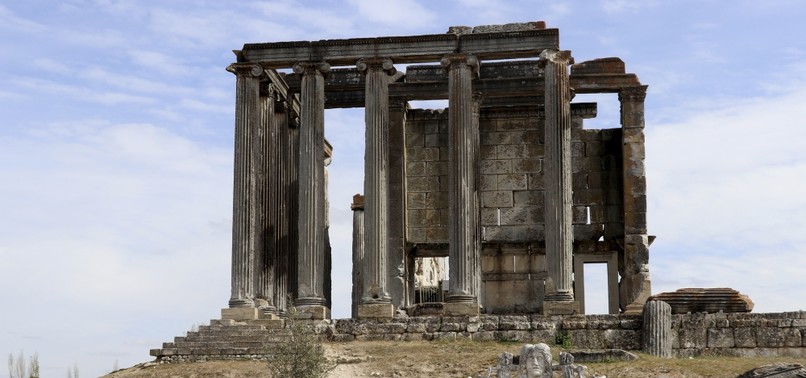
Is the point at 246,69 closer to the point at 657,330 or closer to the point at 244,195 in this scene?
the point at 244,195

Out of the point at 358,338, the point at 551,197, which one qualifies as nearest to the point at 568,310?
the point at 551,197

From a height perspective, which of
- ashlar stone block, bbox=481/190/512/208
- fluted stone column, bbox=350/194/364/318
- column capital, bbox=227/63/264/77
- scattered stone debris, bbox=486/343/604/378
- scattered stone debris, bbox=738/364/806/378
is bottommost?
scattered stone debris, bbox=738/364/806/378

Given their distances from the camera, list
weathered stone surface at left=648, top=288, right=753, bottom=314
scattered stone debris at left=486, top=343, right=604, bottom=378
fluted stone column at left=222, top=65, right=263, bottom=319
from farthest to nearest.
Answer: fluted stone column at left=222, top=65, right=263, bottom=319 < weathered stone surface at left=648, top=288, right=753, bottom=314 < scattered stone debris at left=486, top=343, right=604, bottom=378

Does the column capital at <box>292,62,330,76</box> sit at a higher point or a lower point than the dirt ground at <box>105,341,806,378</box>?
higher

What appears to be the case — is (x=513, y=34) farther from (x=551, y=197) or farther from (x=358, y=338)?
(x=358, y=338)

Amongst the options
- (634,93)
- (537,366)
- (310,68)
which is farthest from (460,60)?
(537,366)

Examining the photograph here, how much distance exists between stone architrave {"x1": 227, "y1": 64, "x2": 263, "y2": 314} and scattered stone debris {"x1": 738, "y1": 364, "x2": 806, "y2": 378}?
49.3ft

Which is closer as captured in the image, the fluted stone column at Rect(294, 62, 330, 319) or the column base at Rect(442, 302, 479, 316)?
the column base at Rect(442, 302, 479, 316)

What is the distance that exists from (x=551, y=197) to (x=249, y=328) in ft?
30.2

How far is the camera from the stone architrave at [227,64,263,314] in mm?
39312

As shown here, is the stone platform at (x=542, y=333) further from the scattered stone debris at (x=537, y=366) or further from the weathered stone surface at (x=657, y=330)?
the scattered stone debris at (x=537, y=366)

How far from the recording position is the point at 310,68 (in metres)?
40.3

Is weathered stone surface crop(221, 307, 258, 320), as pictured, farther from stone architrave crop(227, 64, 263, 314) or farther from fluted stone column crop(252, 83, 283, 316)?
fluted stone column crop(252, 83, 283, 316)

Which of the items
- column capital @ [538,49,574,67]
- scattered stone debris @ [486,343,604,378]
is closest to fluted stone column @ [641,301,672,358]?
scattered stone debris @ [486,343,604,378]
